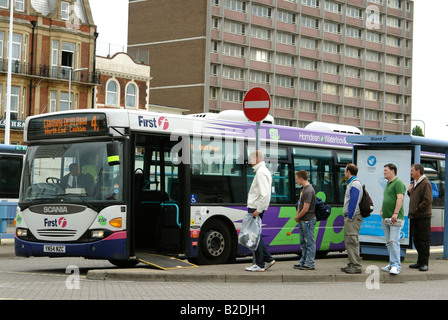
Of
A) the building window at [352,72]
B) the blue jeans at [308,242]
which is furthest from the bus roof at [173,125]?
the building window at [352,72]

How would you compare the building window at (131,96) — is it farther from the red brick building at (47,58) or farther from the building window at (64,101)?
the building window at (64,101)

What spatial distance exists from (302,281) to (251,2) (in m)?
82.7

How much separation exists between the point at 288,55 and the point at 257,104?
8617cm

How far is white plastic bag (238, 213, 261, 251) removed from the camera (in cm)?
1349

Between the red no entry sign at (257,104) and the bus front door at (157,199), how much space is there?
6.37 feet

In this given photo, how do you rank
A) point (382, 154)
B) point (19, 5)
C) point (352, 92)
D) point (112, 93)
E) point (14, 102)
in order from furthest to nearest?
1. point (352, 92)
2. point (112, 93)
3. point (19, 5)
4. point (14, 102)
5. point (382, 154)

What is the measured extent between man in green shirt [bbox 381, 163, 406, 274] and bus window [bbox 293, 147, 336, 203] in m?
3.74

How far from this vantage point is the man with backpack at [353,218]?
1388 cm

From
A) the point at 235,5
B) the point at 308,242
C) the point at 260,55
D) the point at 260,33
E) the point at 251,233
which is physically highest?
the point at 235,5

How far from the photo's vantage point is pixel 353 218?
45.8 ft

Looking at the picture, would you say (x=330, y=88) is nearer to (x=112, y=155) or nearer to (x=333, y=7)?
(x=333, y=7)

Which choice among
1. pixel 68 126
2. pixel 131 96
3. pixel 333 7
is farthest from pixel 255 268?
pixel 333 7

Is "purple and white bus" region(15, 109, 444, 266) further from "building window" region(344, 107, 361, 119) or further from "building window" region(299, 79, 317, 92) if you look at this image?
"building window" region(344, 107, 361, 119)
